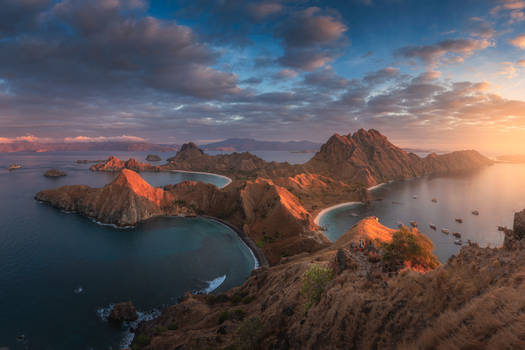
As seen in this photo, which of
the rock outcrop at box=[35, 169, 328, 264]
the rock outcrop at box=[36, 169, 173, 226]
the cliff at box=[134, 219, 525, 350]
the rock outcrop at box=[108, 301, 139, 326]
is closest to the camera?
the cliff at box=[134, 219, 525, 350]

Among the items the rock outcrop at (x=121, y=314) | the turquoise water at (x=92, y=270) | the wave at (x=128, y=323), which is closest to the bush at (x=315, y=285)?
the wave at (x=128, y=323)

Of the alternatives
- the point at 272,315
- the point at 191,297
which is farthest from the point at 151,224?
the point at 272,315

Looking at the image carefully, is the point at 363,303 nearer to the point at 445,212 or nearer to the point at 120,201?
the point at 120,201

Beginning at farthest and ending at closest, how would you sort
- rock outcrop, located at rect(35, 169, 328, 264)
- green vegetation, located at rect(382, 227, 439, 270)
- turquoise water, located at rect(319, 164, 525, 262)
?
turquoise water, located at rect(319, 164, 525, 262), rock outcrop, located at rect(35, 169, 328, 264), green vegetation, located at rect(382, 227, 439, 270)

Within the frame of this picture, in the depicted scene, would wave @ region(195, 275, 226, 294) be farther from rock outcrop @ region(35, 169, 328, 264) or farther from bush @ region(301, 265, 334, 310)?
bush @ region(301, 265, 334, 310)

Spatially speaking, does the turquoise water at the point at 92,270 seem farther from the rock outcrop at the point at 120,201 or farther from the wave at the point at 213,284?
the rock outcrop at the point at 120,201

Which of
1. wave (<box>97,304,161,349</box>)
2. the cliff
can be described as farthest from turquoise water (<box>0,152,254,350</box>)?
the cliff

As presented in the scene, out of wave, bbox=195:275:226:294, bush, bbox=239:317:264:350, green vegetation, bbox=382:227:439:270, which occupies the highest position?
green vegetation, bbox=382:227:439:270
